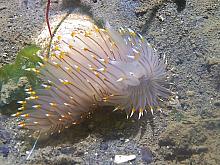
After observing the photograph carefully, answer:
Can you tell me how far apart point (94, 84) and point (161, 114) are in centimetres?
56

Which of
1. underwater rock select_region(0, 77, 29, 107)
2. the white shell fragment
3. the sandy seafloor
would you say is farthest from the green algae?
the white shell fragment

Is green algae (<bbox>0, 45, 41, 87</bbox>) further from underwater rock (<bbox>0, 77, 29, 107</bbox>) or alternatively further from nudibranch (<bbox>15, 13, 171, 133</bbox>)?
nudibranch (<bbox>15, 13, 171, 133</bbox>)

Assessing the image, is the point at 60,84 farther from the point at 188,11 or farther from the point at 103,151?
the point at 188,11

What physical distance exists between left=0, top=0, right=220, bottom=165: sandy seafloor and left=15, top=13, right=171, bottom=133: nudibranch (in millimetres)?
110

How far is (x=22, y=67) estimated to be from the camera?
3484 mm

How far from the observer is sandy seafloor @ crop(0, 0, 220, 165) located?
8.87 ft

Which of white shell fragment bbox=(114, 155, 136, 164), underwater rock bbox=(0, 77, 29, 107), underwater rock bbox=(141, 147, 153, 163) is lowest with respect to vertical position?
white shell fragment bbox=(114, 155, 136, 164)

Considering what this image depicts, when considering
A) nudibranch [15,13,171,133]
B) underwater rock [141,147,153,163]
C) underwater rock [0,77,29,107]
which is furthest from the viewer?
underwater rock [0,77,29,107]

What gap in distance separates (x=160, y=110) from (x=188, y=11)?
1.14m

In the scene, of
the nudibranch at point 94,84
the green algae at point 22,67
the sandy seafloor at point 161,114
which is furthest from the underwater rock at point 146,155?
the green algae at point 22,67

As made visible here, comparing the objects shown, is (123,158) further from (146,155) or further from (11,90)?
(11,90)

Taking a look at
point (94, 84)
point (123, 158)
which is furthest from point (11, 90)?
point (123, 158)

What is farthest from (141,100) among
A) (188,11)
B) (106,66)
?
(188,11)

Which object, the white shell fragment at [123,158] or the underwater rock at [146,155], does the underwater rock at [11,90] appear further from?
the underwater rock at [146,155]
